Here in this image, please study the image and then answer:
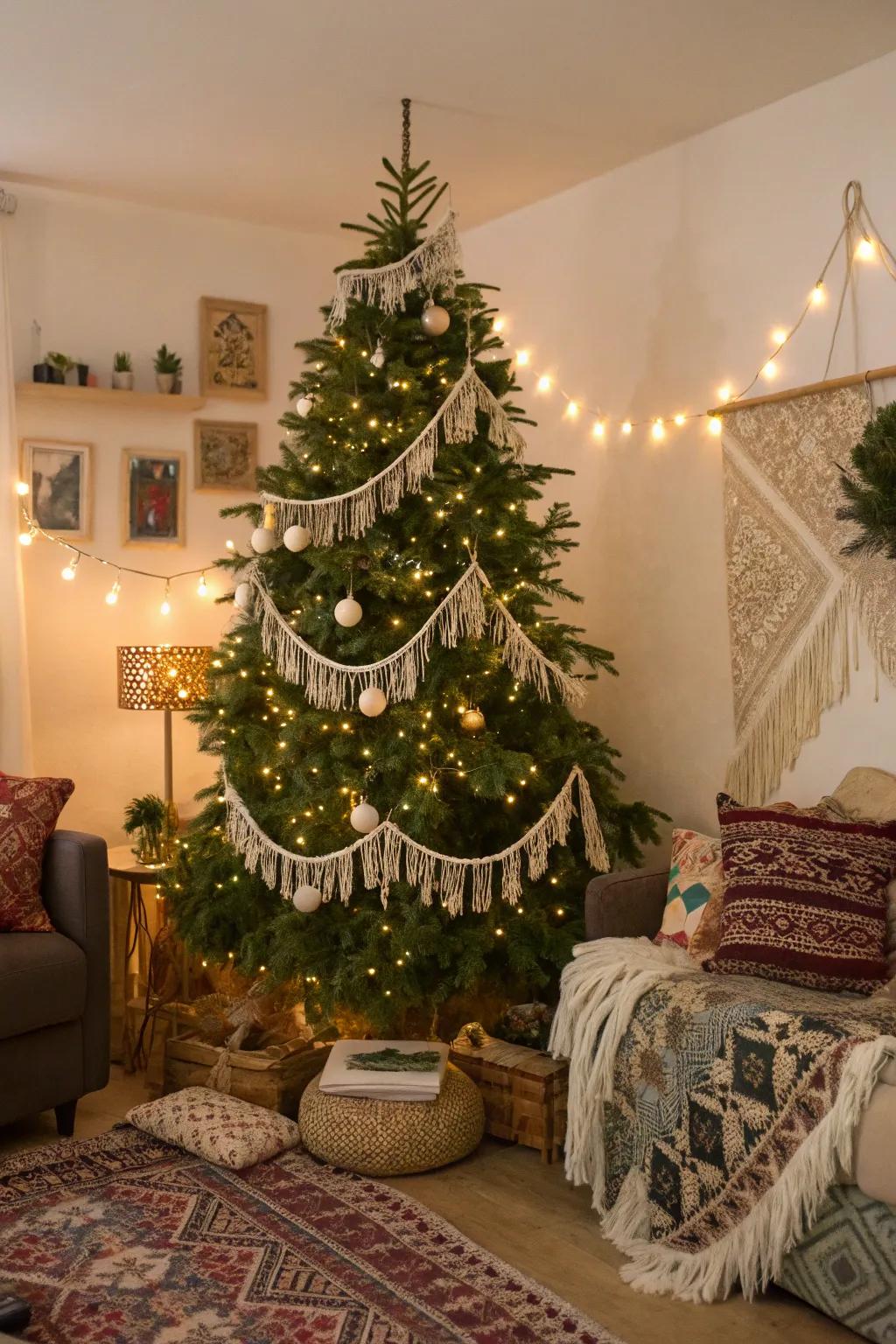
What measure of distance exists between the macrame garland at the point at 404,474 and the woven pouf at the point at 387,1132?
138cm

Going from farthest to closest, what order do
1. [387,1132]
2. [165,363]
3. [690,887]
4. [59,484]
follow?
1. [165,363]
2. [59,484]
3. [690,887]
4. [387,1132]

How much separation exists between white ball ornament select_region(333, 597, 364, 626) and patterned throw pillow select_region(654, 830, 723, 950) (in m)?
0.99

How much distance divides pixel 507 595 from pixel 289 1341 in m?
1.77

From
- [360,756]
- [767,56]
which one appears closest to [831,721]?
[360,756]

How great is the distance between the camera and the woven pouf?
2.89m

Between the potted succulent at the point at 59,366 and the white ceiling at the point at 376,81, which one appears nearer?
the white ceiling at the point at 376,81

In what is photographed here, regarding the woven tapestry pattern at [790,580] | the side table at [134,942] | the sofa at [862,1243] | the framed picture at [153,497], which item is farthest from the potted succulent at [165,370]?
the sofa at [862,1243]

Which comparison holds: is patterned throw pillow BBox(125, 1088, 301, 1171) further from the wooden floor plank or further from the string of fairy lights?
the string of fairy lights

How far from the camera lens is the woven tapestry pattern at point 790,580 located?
3.20 m

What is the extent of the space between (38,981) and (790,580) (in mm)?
2177

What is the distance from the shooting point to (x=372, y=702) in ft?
10.0

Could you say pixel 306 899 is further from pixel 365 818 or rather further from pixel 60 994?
pixel 60 994

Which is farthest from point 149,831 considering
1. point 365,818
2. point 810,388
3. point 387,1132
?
point 810,388

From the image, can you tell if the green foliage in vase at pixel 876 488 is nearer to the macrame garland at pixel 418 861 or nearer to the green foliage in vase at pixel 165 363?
the macrame garland at pixel 418 861
